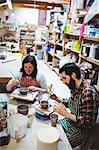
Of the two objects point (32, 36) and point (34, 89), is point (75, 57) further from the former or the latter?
point (32, 36)

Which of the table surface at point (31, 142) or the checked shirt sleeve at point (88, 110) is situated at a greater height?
the checked shirt sleeve at point (88, 110)

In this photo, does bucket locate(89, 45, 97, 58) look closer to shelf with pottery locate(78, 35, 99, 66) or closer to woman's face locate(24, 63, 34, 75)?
shelf with pottery locate(78, 35, 99, 66)

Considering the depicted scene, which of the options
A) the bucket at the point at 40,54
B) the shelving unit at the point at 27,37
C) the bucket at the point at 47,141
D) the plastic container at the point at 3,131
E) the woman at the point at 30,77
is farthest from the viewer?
the shelving unit at the point at 27,37

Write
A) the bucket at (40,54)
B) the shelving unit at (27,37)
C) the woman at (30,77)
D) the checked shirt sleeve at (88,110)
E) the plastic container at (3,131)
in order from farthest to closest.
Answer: the shelving unit at (27,37) < the bucket at (40,54) < the woman at (30,77) < the checked shirt sleeve at (88,110) < the plastic container at (3,131)

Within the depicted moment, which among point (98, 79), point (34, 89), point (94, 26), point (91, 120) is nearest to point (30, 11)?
point (94, 26)

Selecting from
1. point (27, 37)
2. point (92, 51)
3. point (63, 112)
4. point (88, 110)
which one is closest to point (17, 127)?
point (63, 112)

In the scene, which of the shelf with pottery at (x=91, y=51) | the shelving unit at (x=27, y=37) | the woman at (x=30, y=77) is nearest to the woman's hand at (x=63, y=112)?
the woman at (x=30, y=77)

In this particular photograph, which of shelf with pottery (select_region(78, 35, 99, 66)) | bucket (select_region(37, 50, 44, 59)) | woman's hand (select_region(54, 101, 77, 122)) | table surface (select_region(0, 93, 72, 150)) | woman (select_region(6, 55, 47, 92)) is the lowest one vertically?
bucket (select_region(37, 50, 44, 59))

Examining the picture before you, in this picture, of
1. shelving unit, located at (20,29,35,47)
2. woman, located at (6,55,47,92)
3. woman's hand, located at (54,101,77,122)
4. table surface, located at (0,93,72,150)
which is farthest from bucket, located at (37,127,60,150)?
shelving unit, located at (20,29,35,47)

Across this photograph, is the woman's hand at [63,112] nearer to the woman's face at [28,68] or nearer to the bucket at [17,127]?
the bucket at [17,127]

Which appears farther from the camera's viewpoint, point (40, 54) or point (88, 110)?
point (40, 54)

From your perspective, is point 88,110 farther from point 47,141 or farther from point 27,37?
point 27,37

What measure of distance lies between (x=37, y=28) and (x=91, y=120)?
904 cm

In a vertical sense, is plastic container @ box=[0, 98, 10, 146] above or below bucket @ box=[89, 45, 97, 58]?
below
